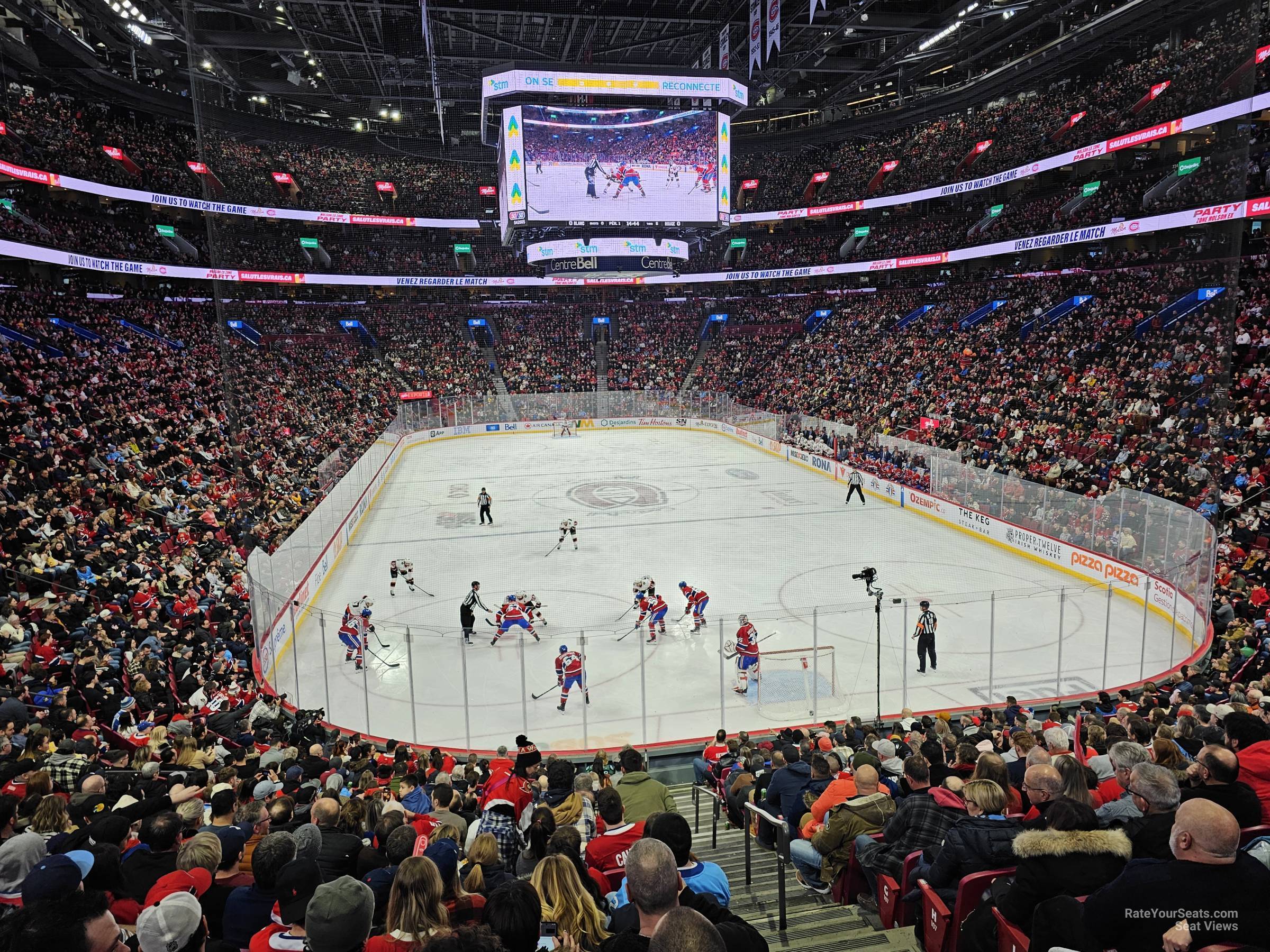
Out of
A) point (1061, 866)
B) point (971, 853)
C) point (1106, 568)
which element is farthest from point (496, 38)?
point (1061, 866)

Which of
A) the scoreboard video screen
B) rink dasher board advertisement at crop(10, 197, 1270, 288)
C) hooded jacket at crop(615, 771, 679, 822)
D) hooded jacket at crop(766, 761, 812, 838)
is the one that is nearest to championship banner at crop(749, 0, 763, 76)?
the scoreboard video screen

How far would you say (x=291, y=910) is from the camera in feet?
11.7

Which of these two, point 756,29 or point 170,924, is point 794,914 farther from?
point 756,29

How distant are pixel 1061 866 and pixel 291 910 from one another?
3.29m

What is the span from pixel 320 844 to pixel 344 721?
8.05 meters

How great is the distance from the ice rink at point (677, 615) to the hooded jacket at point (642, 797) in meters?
4.48

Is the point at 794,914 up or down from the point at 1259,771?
down

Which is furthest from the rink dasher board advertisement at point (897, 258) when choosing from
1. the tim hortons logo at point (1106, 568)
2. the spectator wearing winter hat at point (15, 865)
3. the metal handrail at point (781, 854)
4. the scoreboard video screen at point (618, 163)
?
the metal handrail at point (781, 854)

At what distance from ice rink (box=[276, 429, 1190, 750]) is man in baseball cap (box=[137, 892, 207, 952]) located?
6530 mm

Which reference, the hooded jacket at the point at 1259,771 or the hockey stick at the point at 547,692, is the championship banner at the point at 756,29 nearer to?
the hockey stick at the point at 547,692

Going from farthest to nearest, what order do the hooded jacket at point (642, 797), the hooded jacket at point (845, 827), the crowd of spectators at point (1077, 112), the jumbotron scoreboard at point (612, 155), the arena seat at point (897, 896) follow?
the jumbotron scoreboard at point (612, 155) < the crowd of spectators at point (1077, 112) < the hooded jacket at point (642, 797) < the hooded jacket at point (845, 827) < the arena seat at point (897, 896)

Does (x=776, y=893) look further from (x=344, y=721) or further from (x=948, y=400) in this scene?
(x=948, y=400)

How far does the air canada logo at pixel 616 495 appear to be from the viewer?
2733 cm

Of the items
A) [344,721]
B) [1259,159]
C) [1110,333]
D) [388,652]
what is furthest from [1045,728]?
[1259,159]
